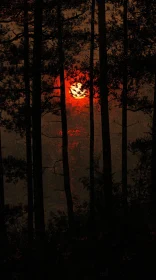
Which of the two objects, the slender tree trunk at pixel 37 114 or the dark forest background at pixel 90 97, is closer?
the dark forest background at pixel 90 97

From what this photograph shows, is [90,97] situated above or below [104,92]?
above

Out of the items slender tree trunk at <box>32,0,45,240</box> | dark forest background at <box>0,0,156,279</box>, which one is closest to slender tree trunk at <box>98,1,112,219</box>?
dark forest background at <box>0,0,156,279</box>

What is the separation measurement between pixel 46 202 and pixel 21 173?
54.0m

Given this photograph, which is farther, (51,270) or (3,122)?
(3,122)

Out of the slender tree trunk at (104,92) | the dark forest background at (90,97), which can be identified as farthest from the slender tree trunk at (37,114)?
the slender tree trunk at (104,92)

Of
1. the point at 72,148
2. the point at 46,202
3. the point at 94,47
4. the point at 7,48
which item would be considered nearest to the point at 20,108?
the point at 7,48

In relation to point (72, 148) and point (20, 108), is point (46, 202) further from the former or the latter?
point (20, 108)

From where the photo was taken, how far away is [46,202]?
222 ft

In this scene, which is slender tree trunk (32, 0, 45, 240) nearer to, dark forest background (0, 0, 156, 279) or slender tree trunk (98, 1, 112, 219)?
dark forest background (0, 0, 156, 279)

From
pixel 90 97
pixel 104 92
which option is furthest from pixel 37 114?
pixel 90 97

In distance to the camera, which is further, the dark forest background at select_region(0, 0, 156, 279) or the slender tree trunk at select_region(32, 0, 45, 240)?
the slender tree trunk at select_region(32, 0, 45, 240)

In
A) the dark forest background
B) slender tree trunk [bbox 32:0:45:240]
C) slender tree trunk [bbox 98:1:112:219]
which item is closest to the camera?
the dark forest background

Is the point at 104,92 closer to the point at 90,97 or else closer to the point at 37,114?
the point at 37,114

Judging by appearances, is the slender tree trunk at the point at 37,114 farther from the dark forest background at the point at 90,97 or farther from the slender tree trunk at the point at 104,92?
the slender tree trunk at the point at 104,92
